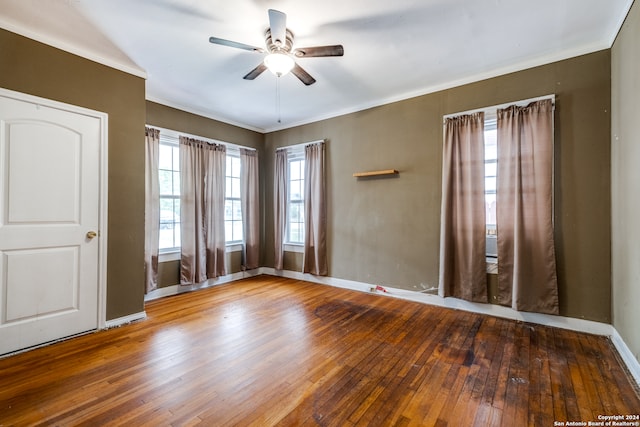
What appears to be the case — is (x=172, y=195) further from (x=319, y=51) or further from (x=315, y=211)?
(x=319, y=51)

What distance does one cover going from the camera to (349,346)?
248 centimetres

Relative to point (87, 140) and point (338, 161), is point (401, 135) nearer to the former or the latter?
point (338, 161)

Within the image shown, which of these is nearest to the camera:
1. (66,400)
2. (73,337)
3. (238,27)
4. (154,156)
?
(66,400)

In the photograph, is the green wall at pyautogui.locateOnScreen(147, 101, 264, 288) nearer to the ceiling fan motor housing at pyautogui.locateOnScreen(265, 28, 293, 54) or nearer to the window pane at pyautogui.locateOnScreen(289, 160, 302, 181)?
the window pane at pyautogui.locateOnScreen(289, 160, 302, 181)

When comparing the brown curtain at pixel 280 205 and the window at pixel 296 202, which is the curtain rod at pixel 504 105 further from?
the brown curtain at pixel 280 205

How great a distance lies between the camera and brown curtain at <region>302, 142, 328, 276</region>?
4559mm

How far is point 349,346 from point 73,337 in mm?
2540

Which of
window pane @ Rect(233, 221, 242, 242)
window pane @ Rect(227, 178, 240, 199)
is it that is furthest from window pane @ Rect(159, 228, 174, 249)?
window pane @ Rect(227, 178, 240, 199)

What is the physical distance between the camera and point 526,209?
9.58ft

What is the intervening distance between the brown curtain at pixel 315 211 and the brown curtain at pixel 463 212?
5.99ft

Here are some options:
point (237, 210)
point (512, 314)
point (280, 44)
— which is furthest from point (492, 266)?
point (237, 210)

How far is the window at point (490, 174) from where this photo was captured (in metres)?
3.16

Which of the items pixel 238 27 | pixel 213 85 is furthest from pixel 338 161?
pixel 238 27

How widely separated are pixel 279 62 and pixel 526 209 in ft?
9.20
